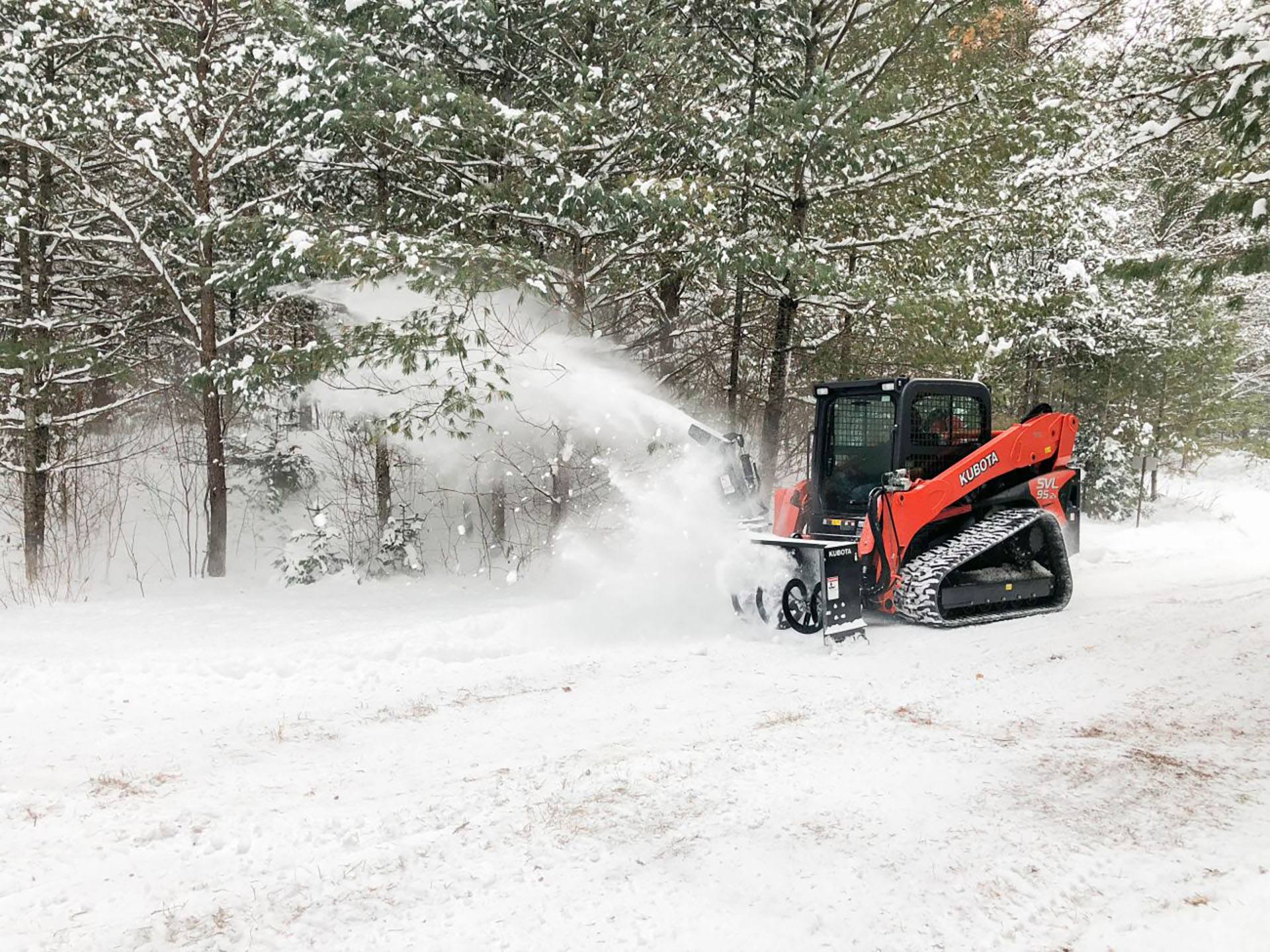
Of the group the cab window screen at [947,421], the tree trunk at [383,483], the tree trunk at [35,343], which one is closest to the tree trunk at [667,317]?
the tree trunk at [383,483]

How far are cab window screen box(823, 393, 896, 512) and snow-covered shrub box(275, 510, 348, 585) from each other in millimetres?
6613

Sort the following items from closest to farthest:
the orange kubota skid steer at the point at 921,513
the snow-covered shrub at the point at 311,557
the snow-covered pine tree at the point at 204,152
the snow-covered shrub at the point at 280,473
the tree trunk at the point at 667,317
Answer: the orange kubota skid steer at the point at 921,513, the snow-covered pine tree at the point at 204,152, the snow-covered shrub at the point at 311,557, the tree trunk at the point at 667,317, the snow-covered shrub at the point at 280,473

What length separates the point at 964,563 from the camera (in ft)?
24.3

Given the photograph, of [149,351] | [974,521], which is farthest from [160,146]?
[974,521]

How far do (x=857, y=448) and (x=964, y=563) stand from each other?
145 centimetres

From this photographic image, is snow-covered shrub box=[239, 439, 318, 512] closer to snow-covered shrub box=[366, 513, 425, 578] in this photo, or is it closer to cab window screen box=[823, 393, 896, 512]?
snow-covered shrub box=[366, 513, 425, 578]

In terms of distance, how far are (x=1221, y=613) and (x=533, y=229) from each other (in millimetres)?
9010

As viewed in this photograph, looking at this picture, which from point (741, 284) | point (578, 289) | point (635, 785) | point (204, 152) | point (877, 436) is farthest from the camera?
point (204, 152)

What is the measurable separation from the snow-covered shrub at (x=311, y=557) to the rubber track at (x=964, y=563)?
23.9 ft

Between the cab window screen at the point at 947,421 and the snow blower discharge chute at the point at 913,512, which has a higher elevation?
the cab window screen at the point at 947,421

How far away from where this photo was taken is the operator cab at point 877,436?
7688mm

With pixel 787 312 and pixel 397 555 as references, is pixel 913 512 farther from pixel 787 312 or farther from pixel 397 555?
pixel 397 555

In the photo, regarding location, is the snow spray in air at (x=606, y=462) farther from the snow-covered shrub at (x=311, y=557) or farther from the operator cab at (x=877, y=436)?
the snow-covered shrub at (x=311, y=557)

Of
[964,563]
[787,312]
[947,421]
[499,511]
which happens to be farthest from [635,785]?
[499,511]
